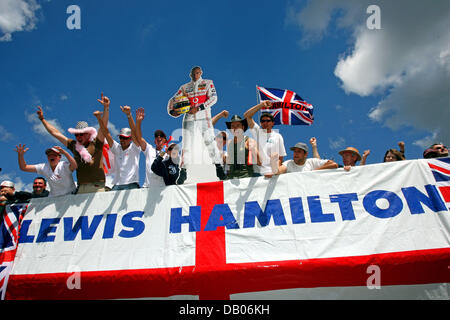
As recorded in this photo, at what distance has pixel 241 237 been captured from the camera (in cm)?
386

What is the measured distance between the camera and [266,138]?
510cm

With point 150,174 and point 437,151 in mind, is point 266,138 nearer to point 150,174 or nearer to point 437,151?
point 150,174

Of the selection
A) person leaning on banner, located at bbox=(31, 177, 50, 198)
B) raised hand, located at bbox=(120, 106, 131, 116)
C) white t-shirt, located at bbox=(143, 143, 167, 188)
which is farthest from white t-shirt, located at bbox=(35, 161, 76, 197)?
raised hand, located at bbox=(120, 106, 131, 116)

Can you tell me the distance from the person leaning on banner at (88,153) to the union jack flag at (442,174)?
532cm

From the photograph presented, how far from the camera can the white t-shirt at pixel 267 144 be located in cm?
475

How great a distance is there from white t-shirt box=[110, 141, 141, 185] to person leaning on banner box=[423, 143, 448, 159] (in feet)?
16.4

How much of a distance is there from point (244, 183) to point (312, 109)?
4693 millimetres

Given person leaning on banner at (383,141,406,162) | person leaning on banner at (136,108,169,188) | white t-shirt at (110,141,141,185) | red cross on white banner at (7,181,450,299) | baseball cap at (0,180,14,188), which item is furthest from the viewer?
baseball cap at (0,180,14,188)

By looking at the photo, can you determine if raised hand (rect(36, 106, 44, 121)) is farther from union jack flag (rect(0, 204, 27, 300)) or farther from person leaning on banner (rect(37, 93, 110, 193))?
union jack flag (rect(0, 204, 27, 300))

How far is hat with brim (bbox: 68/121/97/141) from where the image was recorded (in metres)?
4.90

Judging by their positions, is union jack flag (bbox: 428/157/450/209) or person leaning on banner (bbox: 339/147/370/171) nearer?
union jack flag (bbox: 428/157/450/209)

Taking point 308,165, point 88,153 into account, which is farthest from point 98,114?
point 308,165

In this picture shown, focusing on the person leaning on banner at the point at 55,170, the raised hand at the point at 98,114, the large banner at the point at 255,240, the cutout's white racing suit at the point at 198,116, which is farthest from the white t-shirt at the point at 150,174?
the person leaning on banner at the point at 55,170

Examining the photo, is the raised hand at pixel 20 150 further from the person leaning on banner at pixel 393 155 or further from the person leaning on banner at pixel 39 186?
the person leaning on banner at pixel 393 155
